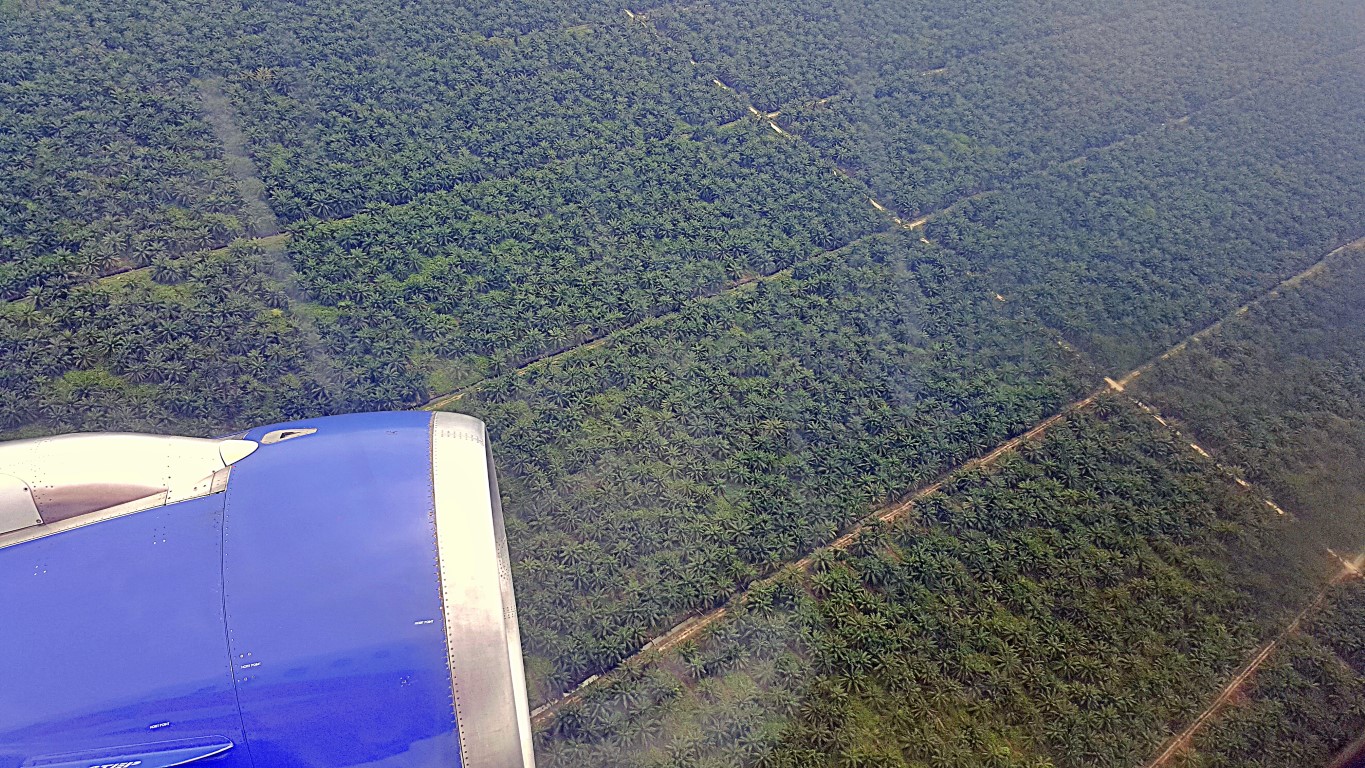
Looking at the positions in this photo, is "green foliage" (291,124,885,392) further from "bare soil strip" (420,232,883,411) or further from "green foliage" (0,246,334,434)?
"green foliage" (0,246,334,434)

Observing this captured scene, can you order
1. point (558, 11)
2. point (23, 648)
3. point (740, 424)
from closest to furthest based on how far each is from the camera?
point (23, 648), point (740, 424), point (558, 11)

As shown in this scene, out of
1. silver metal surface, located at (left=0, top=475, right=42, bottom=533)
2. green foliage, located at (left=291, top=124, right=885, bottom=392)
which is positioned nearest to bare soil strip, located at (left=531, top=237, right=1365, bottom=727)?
green foliage, located at (left=291, top=124, right=885, bottom=392)

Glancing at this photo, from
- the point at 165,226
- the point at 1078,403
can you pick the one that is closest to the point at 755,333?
the point at 1078,403

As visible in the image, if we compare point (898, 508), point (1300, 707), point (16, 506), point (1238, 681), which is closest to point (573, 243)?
point (898, 508)

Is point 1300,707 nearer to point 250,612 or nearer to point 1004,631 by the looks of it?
point 1004,631

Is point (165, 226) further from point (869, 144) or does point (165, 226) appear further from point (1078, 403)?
point (1078, 403)

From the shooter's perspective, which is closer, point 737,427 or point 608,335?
point 737,427
